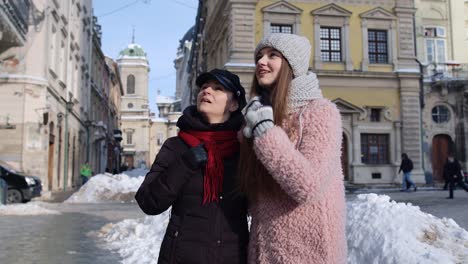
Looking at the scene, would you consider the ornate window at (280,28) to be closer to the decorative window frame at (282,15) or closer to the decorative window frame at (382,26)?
the decorative window frame at (282,15)

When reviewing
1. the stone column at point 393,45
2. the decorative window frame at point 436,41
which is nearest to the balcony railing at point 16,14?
the stone column at point 393,45

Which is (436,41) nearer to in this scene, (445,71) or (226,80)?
(445,71)

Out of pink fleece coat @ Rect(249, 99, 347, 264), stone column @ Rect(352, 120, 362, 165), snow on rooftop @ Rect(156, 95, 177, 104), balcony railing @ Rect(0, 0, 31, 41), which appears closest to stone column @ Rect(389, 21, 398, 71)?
stone column @ Rect(352, 120, 362, 165)

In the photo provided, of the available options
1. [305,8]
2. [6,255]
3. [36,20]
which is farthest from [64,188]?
[6,255]

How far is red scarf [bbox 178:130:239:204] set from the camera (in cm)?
240

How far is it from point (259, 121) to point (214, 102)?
0.48 m

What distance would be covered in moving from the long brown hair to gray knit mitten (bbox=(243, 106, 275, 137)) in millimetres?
102

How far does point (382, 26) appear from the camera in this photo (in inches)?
1117

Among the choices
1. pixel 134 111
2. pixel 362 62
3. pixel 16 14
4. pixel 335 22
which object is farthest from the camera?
pixel 134 111

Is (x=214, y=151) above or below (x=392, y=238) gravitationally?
above

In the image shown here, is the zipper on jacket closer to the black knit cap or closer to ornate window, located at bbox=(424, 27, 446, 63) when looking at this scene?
the black knit cap

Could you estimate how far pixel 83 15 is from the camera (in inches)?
1298

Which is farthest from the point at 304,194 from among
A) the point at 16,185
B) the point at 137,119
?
the point at 137,119

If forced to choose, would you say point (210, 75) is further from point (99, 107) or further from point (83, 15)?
point (99, 107)
